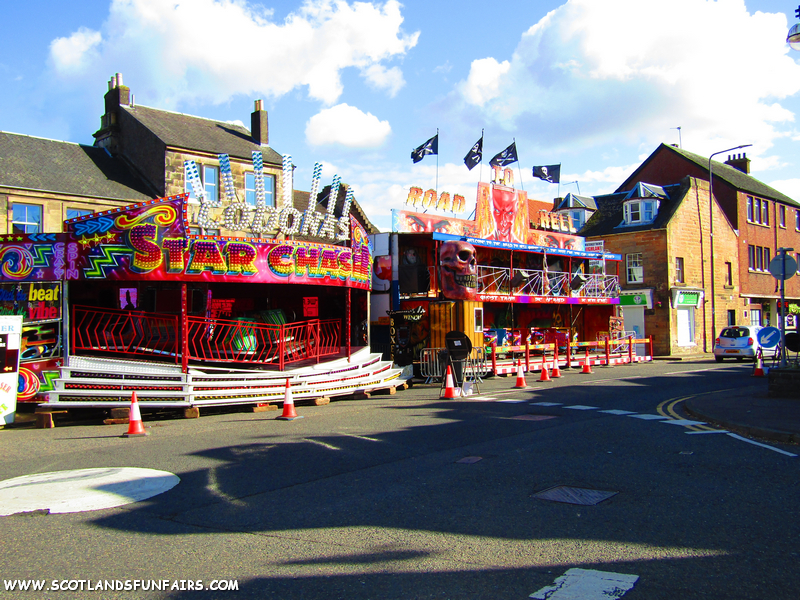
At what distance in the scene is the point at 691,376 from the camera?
766 inches

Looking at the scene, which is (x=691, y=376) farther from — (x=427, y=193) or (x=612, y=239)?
(x=612, y=239)

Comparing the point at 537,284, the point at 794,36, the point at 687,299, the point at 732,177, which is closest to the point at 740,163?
the point at 732,177

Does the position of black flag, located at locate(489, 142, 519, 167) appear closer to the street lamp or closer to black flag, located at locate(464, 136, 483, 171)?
black flag, located at locate(464, 136, 483, 171)

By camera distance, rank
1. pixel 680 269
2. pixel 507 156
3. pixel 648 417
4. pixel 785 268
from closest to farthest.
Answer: pixel 648 417
pixel 785 268
pixel 507 156
pixel 680 269

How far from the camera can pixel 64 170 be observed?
23500mm

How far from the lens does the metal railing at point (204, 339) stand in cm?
1316

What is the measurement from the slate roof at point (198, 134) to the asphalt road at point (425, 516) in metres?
18.0

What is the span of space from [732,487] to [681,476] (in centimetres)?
54

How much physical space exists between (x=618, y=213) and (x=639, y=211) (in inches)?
77.7

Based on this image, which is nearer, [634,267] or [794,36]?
[794,36]

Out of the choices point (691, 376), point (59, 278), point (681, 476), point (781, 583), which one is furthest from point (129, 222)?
point (691, 376)

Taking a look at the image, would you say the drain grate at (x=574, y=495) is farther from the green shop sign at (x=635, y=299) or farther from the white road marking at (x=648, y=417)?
the green shop sign at (x=635, y=299)

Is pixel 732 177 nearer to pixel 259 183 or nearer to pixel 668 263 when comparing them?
pixel 668 263

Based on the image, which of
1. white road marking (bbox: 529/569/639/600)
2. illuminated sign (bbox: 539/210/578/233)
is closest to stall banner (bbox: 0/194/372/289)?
white road marking (bbox: 529/569/639/600)
